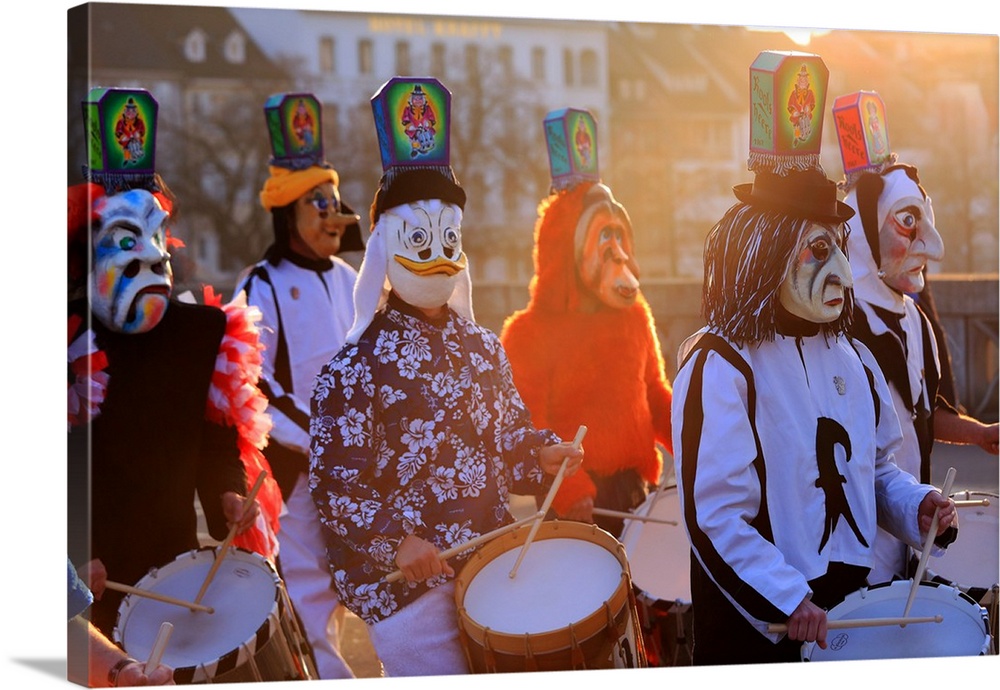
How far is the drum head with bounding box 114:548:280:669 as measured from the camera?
4.36 meters

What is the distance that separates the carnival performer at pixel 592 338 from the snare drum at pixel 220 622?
1071 millimetres

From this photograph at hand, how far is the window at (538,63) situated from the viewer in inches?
205

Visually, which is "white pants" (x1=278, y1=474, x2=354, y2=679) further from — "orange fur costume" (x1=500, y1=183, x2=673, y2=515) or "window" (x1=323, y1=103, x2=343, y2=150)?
"window" (x1=323, y1=103, x2=343, y2=150)

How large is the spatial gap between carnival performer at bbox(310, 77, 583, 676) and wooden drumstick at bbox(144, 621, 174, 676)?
0.53 metres

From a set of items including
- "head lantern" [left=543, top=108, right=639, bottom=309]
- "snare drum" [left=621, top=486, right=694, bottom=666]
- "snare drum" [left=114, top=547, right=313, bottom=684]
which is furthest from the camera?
"head lantern" [left=543, top=108, right=639, bottom=309]

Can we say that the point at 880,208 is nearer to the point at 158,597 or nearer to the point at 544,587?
the point at 544,587

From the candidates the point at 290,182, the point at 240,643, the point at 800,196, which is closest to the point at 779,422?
the point at 800,196

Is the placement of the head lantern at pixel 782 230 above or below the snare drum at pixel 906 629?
above

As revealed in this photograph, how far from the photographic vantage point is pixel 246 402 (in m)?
4.71

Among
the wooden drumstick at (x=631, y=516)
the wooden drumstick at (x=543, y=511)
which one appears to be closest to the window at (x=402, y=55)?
the wooden drumstick at (x=543, y=511)

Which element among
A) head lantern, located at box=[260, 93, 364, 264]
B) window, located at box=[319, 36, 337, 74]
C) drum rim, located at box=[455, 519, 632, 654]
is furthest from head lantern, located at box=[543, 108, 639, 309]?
drum rim, located at box=[455, 519, 632, 654]

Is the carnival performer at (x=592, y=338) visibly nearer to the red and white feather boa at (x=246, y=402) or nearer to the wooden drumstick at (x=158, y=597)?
the red and white feather boa at (x=246, y=402)

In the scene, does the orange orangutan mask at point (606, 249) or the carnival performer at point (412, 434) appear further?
the orange orangutan mask at point (606, 249)

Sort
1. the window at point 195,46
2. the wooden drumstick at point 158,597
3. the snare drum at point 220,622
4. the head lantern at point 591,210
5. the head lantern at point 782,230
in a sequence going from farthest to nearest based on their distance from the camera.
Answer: the head lantern at point 591,210 < the window at point 195,46 < the head lantern at point 782,230 < the wooden drumstick at point 158,597 < the snare drum at point 220,622
